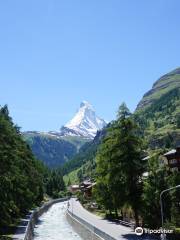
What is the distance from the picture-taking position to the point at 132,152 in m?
59.3

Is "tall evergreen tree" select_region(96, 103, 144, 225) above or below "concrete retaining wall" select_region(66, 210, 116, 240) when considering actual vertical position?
above

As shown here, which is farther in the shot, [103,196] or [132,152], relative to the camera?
[103,196]

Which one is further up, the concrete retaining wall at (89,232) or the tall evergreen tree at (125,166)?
the tall evergreen tree at (125,166)

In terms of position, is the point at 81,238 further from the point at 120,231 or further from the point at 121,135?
the point at 121,135

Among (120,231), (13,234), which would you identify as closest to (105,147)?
(120,231)

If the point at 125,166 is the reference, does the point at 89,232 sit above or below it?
below

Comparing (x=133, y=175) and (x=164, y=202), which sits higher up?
(x=133, y=175)

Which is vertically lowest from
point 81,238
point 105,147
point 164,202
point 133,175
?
point 81,238

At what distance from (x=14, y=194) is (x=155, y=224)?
2340cm

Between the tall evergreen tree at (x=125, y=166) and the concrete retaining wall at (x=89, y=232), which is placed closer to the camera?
the concrete retaining wall at (x=89, y=232)

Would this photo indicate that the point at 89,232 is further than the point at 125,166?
Yes

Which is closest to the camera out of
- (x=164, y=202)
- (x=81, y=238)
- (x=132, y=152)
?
(x=164, y=202)

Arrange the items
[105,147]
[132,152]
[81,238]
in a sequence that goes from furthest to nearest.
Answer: [81,238]
[105,147]
[132,152]

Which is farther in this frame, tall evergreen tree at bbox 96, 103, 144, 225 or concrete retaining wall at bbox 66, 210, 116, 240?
tall evergreen tree at bbox 96, 103, 144, 225
